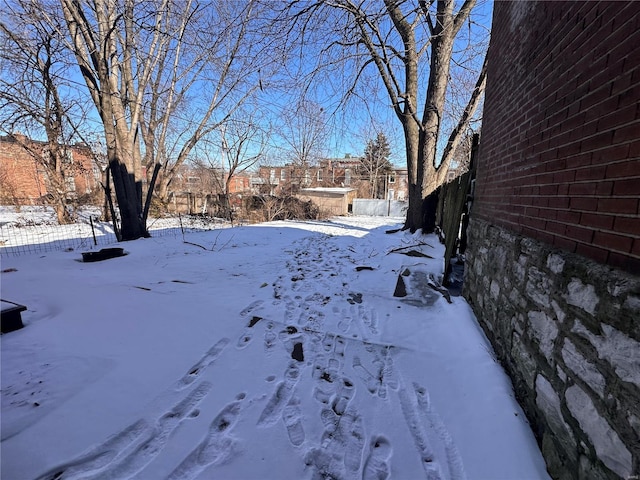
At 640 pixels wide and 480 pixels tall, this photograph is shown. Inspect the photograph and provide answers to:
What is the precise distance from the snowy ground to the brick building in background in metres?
0.37

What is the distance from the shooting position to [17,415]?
1.75m

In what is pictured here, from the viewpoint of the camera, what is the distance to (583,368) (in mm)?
1384

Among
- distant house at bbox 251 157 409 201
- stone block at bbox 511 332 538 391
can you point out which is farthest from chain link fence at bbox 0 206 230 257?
distant house at bbox 251 157 409 201

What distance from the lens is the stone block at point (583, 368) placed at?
4.17ft

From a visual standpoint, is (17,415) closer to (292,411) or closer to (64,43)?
(292,411)

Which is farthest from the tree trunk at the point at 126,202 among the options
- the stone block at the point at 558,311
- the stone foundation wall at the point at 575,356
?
the stone block at the point at 558,311

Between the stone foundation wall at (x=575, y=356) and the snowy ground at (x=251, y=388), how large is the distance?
239 millimetres

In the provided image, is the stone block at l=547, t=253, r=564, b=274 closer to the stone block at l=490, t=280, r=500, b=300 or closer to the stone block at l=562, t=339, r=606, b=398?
the stone block at l=562, t=339, r=606, b=398

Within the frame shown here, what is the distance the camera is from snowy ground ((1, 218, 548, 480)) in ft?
5.26

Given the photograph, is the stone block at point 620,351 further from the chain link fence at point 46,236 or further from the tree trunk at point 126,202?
the tree trunk at point 126,202

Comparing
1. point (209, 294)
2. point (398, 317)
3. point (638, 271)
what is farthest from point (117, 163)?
point (638, 271)

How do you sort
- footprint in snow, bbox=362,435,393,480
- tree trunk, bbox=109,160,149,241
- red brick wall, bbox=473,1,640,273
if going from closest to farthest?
red brick wall, bbox=473,1,640,273 < footprint in snow, bbox=362,435,393,480 < tree trunk, bbox=109,160,149,241

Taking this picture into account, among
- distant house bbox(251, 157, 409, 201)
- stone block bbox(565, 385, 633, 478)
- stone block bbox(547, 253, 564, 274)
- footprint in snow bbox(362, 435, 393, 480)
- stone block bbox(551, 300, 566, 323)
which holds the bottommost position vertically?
footprint in snow bbox(362, 435, 393, 480)

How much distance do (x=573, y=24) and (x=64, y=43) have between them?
472 inches
